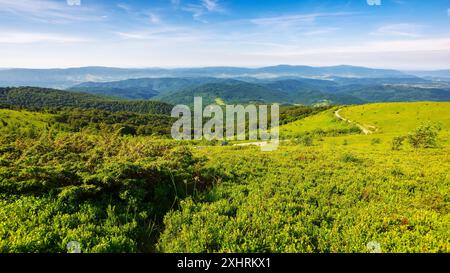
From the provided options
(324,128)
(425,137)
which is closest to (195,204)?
(425,137)

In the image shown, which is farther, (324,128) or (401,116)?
(324,128)

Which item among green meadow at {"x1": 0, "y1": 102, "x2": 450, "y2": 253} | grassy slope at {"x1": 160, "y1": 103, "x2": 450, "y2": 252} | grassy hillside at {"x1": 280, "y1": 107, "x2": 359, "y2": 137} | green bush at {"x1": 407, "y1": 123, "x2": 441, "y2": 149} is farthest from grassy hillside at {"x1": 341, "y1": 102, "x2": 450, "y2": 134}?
green meadow at {"x1": 0, "y1": 102, "x2": 450, "y2": 253}

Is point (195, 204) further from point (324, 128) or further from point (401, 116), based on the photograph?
point (401, 116)

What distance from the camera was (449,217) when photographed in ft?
29.2

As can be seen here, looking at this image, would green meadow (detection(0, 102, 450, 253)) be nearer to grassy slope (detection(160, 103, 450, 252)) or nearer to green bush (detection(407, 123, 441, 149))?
grassy slope (detection(160, 103, 450, 252))

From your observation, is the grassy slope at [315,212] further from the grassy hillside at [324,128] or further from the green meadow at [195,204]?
the grassy hillside at [324,128]

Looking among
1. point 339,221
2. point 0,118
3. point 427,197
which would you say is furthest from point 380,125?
point 0,118

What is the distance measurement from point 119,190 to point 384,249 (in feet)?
27.4

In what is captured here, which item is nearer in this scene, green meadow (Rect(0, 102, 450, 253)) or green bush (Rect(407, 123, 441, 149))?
green meadow (Rect(0, 102, 450, 253))

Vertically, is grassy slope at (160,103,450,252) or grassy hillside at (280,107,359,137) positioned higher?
grassy slope at (160,103,450,252)

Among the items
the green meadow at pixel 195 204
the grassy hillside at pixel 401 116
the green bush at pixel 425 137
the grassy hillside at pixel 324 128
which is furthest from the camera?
the grassy hillside at pixel 324 128

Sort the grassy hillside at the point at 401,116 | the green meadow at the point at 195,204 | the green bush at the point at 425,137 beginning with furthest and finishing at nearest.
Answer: the grassy hillside at the point at 401,116 < the green bush at the point at 425,137 < the green meadow at the point at 195,204

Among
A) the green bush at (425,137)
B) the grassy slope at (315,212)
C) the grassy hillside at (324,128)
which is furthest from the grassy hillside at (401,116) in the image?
the grassy slope at (315,212)
